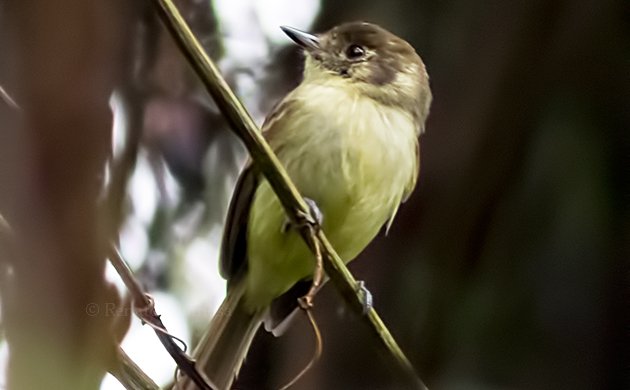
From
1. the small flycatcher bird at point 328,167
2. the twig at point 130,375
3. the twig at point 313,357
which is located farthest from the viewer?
the small flycatcher bird at point 328,167

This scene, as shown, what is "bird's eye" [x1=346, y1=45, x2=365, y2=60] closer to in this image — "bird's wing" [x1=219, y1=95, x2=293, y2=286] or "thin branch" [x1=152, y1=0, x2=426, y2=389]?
"bird's wing" [x1=219, y1=95, x2=293, y2=286]

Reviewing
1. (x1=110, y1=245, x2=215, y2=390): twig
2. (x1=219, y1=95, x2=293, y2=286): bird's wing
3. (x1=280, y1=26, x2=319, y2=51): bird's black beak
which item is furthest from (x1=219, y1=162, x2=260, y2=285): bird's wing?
(x1=110, y1=245, x2=215, y2=390): twig

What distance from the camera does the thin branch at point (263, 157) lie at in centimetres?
48

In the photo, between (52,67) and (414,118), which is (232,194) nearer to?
(414,118)

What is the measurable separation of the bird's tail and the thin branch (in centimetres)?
18

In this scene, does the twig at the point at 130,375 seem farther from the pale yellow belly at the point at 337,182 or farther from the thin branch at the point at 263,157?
the pale yellow belly at the point at 337,182

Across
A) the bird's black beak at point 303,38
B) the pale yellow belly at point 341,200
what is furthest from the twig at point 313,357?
the bird's black beak at point 303,38

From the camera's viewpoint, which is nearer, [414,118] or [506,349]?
[506,349]

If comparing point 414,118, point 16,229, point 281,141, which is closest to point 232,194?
point 281,141

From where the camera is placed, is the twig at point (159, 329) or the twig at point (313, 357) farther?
the twig at point (313, 357)

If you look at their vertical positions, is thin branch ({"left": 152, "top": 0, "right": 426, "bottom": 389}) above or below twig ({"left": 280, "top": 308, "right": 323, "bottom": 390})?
above

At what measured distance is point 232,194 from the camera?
867 mm

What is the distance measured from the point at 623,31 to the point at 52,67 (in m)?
0.63

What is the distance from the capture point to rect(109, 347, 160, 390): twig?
0.46 meters
